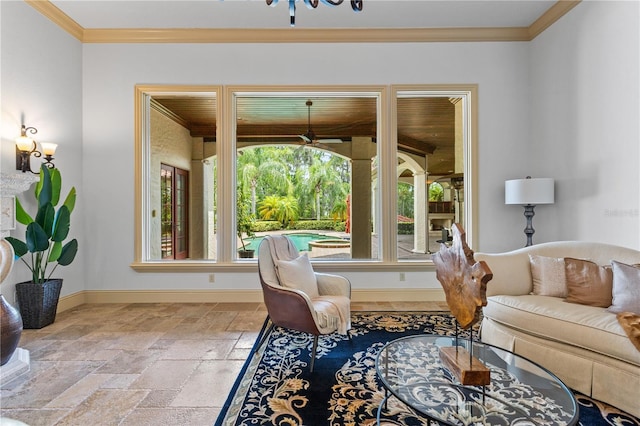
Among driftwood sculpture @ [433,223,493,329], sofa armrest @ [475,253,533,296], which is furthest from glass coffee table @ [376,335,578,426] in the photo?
sofa armrest @ [475,253,533,296]

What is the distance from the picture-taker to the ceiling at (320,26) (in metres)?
3.57

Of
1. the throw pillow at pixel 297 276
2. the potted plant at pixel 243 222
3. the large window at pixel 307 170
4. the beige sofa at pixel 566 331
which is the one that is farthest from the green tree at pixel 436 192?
the potted plant at pixel 243 222

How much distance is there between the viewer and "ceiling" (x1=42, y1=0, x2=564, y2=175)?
3572 mm

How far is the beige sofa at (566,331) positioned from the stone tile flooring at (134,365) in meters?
1.21

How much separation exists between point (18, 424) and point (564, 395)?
2.30m

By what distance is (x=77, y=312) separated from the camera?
369 cm

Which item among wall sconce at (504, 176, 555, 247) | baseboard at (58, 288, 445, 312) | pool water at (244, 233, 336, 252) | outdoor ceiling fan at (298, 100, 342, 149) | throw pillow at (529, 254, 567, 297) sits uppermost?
outdoor ceiling fan at (298, 100, 342, 149)

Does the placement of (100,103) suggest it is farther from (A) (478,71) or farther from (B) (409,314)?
(A) (478,71)

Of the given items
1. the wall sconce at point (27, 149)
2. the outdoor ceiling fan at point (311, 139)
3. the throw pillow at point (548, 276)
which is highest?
the outdoor ceiling fan at point (311, 139)

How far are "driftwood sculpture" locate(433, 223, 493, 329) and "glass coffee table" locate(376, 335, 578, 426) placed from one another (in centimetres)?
33

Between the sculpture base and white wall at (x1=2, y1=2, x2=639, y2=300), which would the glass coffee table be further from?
white wall at (x1=2, y1=2, x2=639, y2=300)

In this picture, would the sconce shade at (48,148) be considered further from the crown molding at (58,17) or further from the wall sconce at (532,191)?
the wall sconce at (532,191)

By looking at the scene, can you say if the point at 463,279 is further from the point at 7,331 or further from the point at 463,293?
the point at 7,331

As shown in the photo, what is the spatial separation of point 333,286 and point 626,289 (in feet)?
7.20
